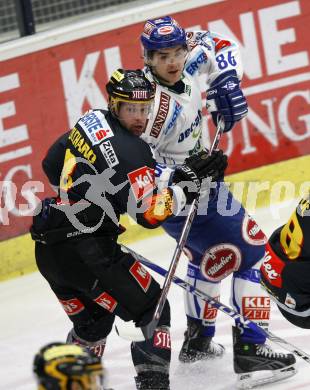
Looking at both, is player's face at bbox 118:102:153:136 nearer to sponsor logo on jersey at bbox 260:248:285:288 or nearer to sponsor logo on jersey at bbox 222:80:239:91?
sponsor logo on jersey at bbox 260:248:285:288

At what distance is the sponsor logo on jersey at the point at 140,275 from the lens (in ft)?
14.3

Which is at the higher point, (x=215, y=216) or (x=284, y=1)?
(x=284, y=1)

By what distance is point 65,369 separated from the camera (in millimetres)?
2662

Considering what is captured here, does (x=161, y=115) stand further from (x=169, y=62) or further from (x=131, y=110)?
(x=131, y=110)

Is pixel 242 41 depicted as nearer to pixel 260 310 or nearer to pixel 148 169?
pixel 260 310

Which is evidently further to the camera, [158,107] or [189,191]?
[158,107]

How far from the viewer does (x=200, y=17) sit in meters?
6.88

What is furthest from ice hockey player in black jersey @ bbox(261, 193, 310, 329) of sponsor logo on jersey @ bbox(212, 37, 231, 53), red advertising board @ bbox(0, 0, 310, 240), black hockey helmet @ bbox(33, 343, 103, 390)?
red advertising board @ bbox(0, 0, 310, 240)

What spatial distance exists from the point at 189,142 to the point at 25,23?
6.38ft

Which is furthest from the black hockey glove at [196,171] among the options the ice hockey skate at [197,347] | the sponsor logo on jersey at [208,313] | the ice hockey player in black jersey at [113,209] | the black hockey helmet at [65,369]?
the black hockey helmet at [65,369]

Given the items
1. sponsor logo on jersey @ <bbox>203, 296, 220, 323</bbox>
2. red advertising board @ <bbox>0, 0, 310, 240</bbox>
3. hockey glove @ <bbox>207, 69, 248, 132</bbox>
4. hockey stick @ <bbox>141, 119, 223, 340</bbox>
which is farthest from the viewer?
red advertising board @ <bbox>0, 0, 310, 240</bbox>

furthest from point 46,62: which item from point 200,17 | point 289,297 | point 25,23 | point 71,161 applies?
point 289,297

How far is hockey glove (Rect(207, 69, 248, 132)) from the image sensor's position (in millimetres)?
5051

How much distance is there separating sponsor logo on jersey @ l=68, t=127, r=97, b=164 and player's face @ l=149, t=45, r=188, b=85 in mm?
606
